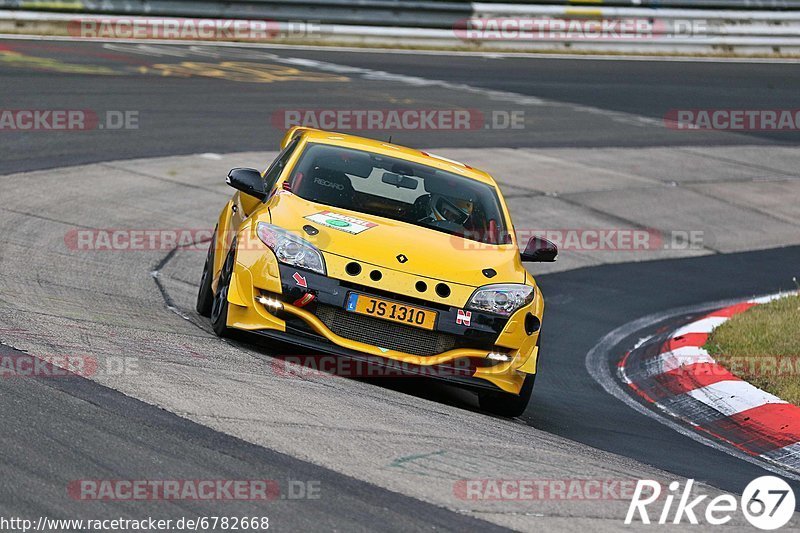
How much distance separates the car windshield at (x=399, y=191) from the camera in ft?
27.1

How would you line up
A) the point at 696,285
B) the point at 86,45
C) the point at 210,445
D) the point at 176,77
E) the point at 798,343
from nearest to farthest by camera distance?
the point at 210,445 < the point at 798,343 < the point at 696,285 < the point at 176,77 < the point at 86,45

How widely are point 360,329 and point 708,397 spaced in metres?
2.77

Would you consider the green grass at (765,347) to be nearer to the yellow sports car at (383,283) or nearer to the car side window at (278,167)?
the yellow sports car at (383,283)

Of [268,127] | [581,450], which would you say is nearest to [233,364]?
[581,450]

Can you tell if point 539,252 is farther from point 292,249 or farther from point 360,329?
point 292,249

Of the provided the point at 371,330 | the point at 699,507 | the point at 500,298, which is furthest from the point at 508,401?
the point at 699,507

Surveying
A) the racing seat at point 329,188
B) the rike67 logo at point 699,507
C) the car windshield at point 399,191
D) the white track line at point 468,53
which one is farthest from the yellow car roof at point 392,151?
the white track line at point 468,53

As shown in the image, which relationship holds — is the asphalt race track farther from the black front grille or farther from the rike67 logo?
the black front grille

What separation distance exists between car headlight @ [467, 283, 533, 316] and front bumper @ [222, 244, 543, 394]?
0.05m

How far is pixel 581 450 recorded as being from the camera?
6.56 metres

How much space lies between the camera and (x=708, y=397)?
866 centimetres

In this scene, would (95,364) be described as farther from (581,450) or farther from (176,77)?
(176,77)

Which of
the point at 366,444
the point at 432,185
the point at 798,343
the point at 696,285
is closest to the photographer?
the point at 366,444

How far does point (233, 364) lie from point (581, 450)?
6.27ft
